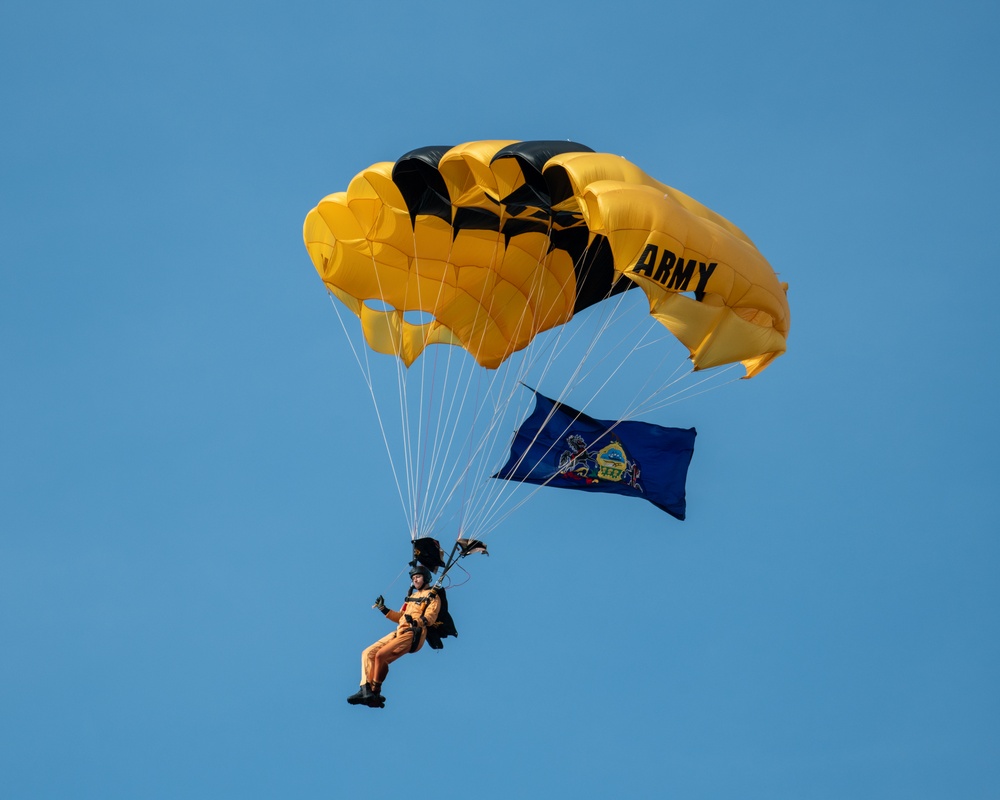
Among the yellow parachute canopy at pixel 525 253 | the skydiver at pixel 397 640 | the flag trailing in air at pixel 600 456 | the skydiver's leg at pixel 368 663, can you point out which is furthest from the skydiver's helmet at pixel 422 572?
A: the yellow parachute canopy at pixel 525 253

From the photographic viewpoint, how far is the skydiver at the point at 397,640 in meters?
18.1

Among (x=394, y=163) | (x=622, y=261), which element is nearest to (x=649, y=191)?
(x=622, y=261)

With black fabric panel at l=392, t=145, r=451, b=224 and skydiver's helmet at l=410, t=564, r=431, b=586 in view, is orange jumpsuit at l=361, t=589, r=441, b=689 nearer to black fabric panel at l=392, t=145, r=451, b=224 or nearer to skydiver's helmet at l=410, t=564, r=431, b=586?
skydiver's helmet at l=410, t=564, r=431, b=586

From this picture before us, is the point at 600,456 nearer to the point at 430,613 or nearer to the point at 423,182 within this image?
the point at 430,613

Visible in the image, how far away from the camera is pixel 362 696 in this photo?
1806 cm

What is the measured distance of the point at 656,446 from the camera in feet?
68.1

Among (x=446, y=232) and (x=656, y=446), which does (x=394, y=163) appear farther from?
(x=656, y=446)

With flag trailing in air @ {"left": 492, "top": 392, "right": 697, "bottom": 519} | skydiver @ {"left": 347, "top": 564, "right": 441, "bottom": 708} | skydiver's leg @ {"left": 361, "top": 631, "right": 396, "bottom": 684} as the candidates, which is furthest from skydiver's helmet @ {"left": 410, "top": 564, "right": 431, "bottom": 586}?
flag trailing in air @ {"left": 492, "top": 392, "right": 697, "bottom": 519}

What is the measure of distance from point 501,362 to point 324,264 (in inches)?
102

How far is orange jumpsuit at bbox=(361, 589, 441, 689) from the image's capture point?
18.1 m

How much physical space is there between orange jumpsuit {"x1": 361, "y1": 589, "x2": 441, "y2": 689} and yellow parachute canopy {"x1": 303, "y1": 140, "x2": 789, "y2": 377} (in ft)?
13.1

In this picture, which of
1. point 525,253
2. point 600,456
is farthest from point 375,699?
point 525,253

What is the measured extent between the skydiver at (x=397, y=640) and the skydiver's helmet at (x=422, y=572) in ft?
0.06

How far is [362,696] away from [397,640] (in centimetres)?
69
